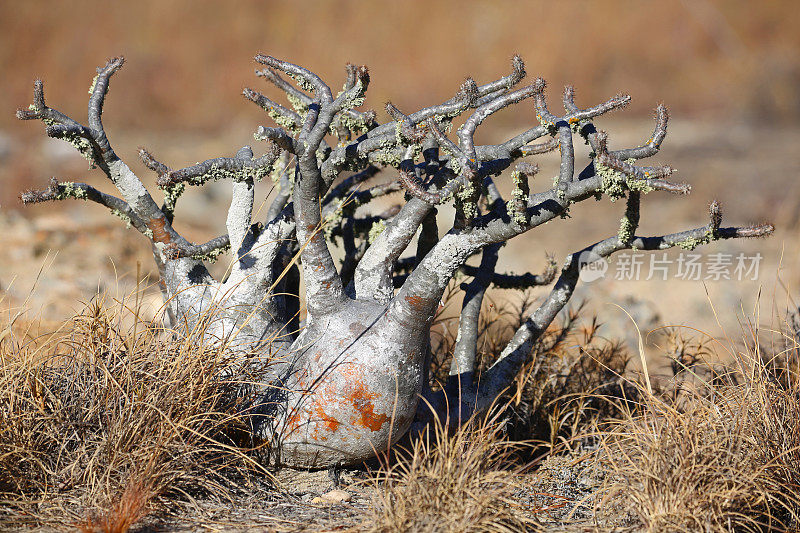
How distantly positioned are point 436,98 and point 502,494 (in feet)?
39.0

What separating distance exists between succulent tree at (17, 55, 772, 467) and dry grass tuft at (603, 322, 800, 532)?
59 cm

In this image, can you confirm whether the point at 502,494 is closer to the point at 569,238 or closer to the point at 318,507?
the point at 318,507

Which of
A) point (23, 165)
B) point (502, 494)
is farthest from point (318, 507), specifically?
point (23, 165)

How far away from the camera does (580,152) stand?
10047 mm

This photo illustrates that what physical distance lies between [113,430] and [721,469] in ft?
5.61

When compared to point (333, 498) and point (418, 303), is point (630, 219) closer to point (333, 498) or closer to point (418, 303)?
point (418, 303)

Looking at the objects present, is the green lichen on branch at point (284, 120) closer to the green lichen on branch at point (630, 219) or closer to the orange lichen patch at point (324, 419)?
the orange lichen patch at point (324, 419)

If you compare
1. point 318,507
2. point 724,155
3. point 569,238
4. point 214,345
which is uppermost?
point 724,155

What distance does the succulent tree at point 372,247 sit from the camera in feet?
7.18

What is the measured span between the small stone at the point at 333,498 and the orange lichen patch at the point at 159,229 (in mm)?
1082

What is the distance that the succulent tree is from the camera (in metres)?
2.19

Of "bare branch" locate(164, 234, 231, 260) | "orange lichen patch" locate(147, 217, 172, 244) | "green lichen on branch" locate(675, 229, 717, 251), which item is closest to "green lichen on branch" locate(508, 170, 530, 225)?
"green lichen on branch" locate(675, 229, 717, 251)

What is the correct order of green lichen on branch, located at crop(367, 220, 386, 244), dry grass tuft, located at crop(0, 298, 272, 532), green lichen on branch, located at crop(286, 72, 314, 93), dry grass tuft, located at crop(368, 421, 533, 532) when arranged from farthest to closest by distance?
green lichen on branch, located at crop(367, 220, 386, 244)
green lichen on branch, located at crop(286, 72, 314, 93)
dry grass tuft, located at crop(0, 298, 272, 532)
dry grass tuft, located at crop(368, 421, 533, 532)

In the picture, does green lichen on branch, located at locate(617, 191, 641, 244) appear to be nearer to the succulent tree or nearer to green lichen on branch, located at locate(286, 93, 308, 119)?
the succulent tree
